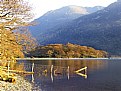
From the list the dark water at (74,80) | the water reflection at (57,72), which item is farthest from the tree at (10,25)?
the water reflection at (57,72)

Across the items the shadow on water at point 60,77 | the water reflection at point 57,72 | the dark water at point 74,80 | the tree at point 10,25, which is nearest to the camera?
the tree at point 10,25

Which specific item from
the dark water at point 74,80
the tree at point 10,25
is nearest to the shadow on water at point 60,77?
the dark water at point 74,80

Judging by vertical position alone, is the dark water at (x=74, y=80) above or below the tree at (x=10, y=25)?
below

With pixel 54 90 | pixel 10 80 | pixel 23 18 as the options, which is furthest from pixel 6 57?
pixel 54 90

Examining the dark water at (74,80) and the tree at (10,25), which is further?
the dark water at (74,80)

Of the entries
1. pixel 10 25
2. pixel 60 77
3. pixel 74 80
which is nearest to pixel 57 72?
pixel 60 77

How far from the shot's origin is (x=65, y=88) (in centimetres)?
6275

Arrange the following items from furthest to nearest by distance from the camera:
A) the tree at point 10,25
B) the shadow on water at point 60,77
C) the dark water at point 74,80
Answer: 1. the shadow on water at point 60,77
2. the dark water at point 74,80
3. the tree at point 10,25

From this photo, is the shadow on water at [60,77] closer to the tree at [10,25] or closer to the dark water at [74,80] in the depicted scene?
the dark water at [74,80]

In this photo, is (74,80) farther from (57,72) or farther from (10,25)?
(10,25)

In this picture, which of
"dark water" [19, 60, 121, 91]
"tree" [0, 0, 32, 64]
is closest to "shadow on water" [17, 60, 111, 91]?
"dark water" [19, 60, 121, 91]

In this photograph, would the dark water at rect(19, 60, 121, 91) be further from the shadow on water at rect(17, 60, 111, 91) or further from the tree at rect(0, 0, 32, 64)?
the tree at rect(0, 0, 32, 64)

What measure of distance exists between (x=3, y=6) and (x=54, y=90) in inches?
1024

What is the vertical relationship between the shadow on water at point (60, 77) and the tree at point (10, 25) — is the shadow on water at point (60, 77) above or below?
below
